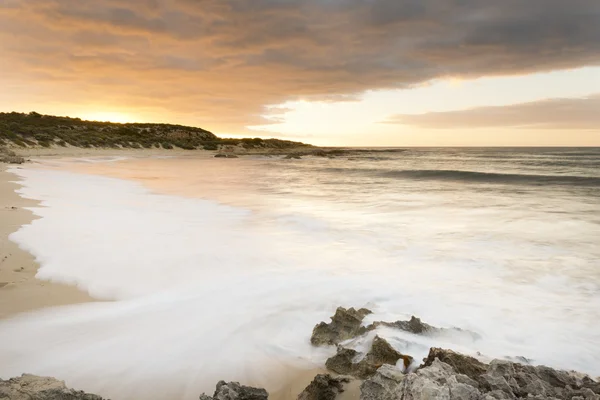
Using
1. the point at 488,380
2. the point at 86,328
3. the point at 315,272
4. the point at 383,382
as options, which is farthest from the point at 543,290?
the point at 86,328

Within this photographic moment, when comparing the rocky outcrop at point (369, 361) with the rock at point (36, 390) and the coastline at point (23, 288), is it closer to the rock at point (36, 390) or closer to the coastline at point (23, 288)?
the rock at point (36, 390)

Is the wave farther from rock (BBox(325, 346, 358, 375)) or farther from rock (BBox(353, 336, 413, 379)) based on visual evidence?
rock (BBox(325, 346, 358, 375))

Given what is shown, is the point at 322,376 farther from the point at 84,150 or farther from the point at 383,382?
the point at 84,150

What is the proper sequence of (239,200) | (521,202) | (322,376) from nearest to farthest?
1. (322,376)
2. (239,200)
3. (521,202)

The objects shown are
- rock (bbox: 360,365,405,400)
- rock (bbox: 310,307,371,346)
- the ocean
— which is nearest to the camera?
rock (bbox: 360,365,405,400)

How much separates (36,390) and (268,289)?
293 centimetres

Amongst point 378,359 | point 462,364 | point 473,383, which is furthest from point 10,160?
point 473,383

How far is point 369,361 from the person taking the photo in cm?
299

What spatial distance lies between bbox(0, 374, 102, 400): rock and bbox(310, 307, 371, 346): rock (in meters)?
1.87

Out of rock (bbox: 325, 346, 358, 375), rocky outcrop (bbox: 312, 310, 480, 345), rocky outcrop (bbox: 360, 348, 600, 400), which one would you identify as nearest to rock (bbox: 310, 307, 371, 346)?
rocky outcrop (bbox: 312, 310, 480, 345)

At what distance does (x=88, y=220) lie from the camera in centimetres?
812

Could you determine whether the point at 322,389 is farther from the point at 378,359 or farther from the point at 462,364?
the point at 462,364

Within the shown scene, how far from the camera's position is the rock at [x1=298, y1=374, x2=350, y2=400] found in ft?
8.77

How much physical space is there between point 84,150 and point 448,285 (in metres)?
42.1
